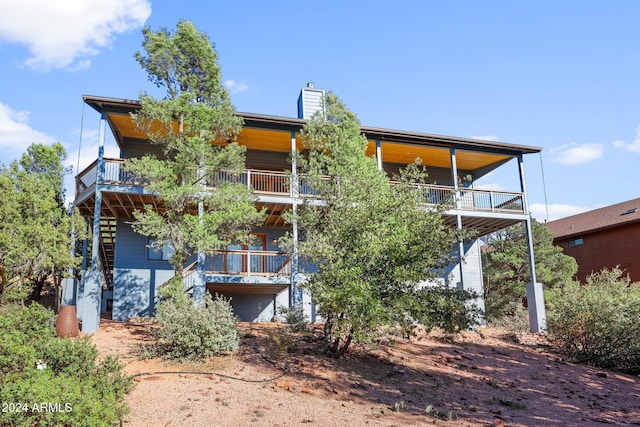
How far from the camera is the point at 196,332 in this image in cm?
1036

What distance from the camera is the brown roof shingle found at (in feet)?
89.4

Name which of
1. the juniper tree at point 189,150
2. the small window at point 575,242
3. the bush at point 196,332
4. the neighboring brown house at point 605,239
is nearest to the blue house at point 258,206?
the juniper tree at point 189,150

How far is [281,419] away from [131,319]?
11439 mm

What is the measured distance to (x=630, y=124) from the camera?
1767cm

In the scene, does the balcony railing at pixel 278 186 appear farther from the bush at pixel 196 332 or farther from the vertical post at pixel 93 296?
the bush at pixel 196 332

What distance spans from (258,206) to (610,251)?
2104cm

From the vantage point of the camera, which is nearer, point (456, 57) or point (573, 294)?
Result: point (456, 57)

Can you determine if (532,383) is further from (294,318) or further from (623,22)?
(623,22)

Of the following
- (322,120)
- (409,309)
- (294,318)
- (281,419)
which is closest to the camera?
(281,419)

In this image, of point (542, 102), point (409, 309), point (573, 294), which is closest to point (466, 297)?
point (409, 309)

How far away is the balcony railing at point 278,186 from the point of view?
1584 cm

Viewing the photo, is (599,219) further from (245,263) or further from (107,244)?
(107,244)

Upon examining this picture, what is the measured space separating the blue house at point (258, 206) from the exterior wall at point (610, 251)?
10505 millimetres

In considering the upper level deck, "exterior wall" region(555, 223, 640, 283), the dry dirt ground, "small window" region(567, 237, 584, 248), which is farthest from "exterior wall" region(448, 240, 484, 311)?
"small window" region(567, 237, 584, 248)
